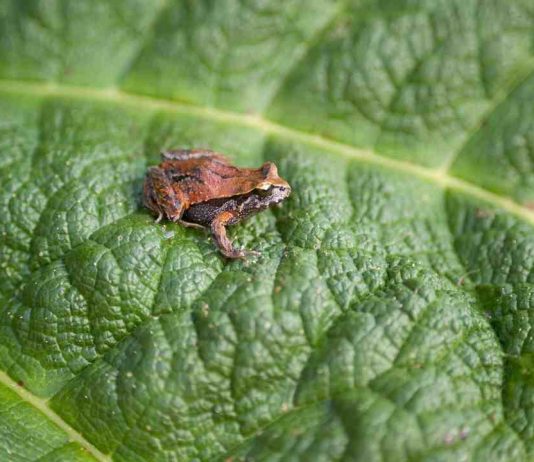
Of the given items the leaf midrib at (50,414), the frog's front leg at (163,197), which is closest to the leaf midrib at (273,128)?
the frog's front leg at (163,197)

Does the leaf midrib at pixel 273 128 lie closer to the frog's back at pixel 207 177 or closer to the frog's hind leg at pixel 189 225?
the frog's back at pixel 207 177

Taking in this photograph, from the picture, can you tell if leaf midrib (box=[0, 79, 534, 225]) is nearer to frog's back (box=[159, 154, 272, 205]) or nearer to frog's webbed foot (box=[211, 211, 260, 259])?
frog's back (box=[159, 154, 272, 205])

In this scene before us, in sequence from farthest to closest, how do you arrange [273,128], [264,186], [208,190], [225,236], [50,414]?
[273,128], [208,190], [264,186], [225,236], [50,414]

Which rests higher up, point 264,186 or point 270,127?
point 270,127

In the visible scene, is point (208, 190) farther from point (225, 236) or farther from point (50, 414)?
point (50, 414)

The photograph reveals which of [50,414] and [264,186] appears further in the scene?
[264,186]

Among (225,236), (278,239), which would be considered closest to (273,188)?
(278,239)
